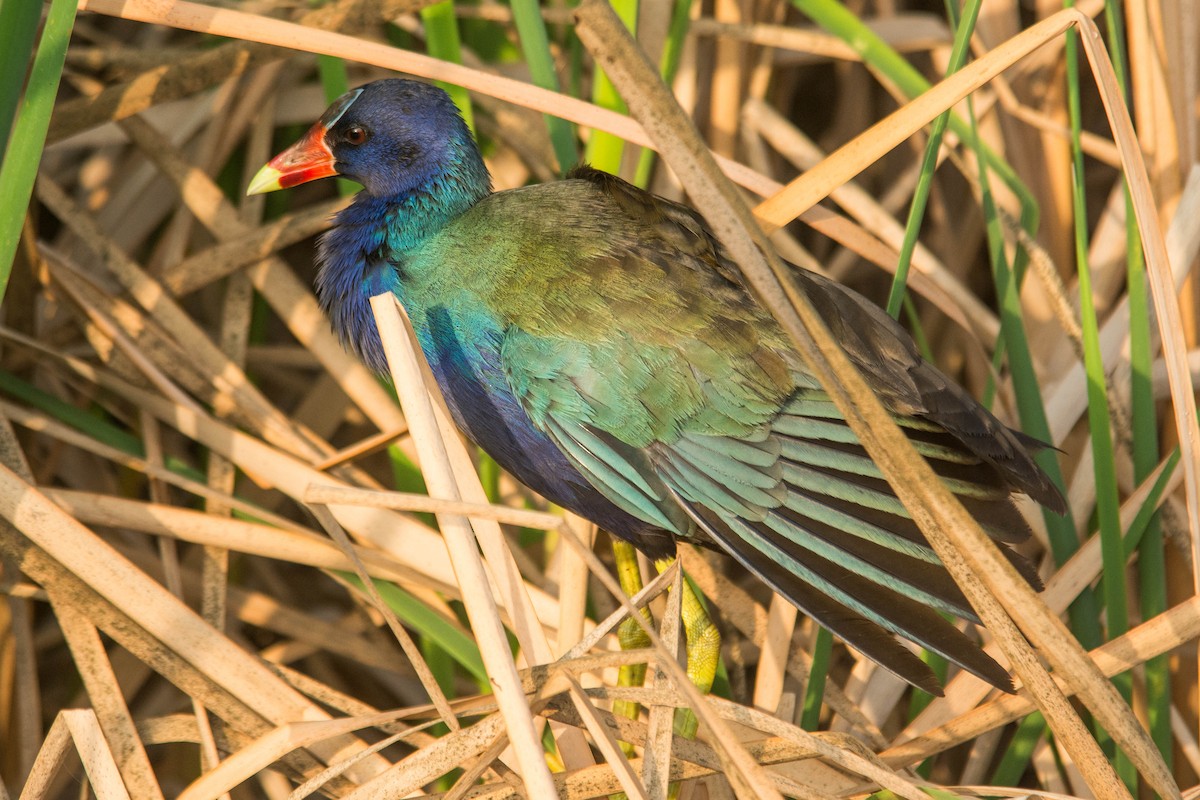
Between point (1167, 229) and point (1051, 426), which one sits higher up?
point (1167, 229)

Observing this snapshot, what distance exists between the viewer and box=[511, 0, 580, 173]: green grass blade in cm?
178

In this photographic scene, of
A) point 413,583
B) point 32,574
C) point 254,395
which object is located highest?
point 254,395

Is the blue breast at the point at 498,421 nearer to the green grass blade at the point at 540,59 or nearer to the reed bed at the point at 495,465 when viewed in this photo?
the reed bed at the point at 495,465

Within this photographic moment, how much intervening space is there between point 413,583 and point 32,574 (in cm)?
56

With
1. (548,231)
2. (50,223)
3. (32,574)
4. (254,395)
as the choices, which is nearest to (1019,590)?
(548,231)

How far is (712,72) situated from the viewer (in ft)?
7.91

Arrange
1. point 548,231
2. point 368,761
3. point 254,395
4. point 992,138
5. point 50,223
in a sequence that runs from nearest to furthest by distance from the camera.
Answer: point 368,761 → point 548,231 → point 254,395 → point 992,138 → point 50,223

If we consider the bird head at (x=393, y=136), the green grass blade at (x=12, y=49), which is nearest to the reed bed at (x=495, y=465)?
the green grass blade at (x=12, y=49)

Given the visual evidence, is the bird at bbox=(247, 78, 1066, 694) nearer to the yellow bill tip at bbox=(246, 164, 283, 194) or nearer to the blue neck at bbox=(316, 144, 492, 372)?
the blue neck at bbox=(316, 144, 492, 372)

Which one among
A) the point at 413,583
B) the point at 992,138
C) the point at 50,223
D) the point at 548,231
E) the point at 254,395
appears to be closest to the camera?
the point at 548,231

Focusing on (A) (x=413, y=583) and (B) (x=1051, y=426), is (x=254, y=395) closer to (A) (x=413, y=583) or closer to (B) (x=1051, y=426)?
(A) (x=413, y=583)

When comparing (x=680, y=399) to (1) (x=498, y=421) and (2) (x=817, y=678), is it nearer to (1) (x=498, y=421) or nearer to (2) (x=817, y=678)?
(1) (x=498, y=421)

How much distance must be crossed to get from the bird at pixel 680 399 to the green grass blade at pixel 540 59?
0.09m

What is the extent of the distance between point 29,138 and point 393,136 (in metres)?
0.66
